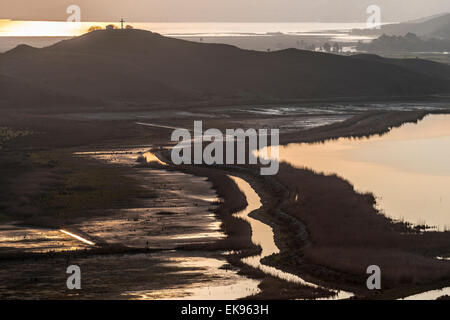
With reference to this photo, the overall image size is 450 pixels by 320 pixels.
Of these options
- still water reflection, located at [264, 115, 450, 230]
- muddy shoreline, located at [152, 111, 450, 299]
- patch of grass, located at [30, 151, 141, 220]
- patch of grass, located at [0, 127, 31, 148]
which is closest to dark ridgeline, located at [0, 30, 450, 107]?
patch of grass, located at [0, 127, 31, 148]

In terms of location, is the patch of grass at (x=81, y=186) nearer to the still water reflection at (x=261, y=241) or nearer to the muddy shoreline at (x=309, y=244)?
the muddy shoreline at (x=309, y=244)

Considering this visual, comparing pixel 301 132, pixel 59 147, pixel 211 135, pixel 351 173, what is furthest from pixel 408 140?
pixel 59 147

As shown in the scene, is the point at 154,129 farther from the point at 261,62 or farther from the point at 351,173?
the point at 261,62

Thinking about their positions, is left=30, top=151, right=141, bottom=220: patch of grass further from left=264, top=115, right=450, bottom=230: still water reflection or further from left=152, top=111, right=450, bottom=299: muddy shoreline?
left=264, top=115, right=450, bottom=230: still water reflection

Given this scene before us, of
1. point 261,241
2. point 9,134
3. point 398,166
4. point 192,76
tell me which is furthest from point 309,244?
point 192,76

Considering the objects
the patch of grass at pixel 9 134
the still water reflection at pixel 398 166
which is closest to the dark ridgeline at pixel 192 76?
the patch of grass at pixel 9 134

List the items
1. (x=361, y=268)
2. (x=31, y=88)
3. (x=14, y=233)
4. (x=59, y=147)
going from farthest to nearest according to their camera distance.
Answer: (x=31, y=88) → (x=59, y=147) → (x=14, y=233) → (x=361, y=268)
